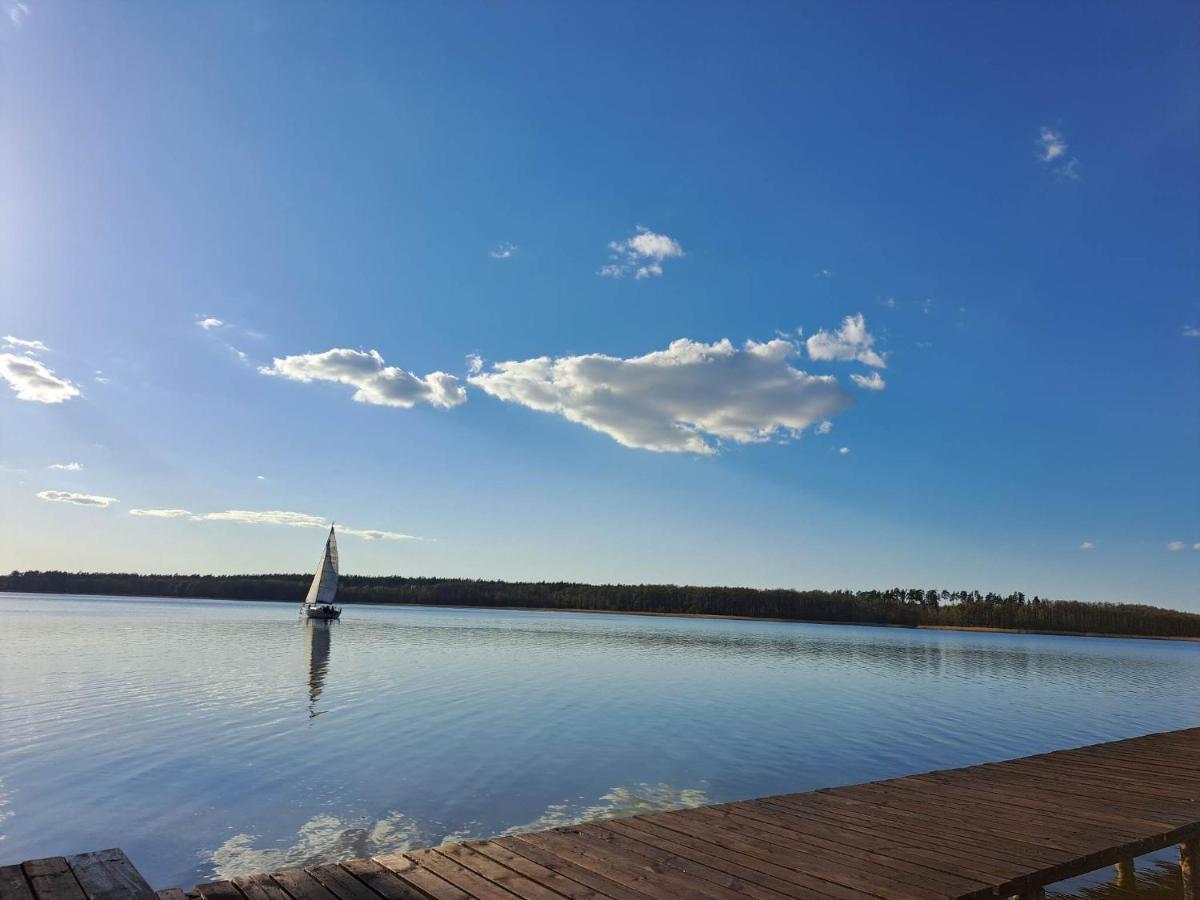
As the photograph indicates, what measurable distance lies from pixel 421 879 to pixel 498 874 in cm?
69

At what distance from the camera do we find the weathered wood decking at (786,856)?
608cm

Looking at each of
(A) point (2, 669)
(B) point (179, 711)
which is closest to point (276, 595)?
(A) point (2, 669)

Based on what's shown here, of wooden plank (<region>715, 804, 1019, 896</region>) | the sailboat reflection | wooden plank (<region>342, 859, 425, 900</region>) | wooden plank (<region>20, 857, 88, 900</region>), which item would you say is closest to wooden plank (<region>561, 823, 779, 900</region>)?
wooden plank (<region>715, 804, 1019, 896</region>)

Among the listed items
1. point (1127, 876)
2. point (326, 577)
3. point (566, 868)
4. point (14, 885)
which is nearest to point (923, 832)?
point (566, 868)

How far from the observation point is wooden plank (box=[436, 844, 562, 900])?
626 centimetres

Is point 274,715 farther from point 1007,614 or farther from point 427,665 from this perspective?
point 1007,614

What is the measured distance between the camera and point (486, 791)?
48.5ft

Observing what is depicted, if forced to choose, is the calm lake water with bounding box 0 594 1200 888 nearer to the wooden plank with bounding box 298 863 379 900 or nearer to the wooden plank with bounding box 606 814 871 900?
the wooden plank with bounding box 606 814 871 900

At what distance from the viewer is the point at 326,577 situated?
8562 centimetres

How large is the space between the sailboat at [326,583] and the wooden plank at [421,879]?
80633mm

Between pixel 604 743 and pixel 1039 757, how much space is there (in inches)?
409

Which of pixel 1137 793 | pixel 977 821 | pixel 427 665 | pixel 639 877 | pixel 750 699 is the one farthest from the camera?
pixel 427 665

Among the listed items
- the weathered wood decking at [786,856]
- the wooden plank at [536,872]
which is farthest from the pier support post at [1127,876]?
the wooden plank at [536,872]

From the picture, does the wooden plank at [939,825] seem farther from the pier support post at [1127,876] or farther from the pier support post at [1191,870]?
the pier support post at [1127,876]
